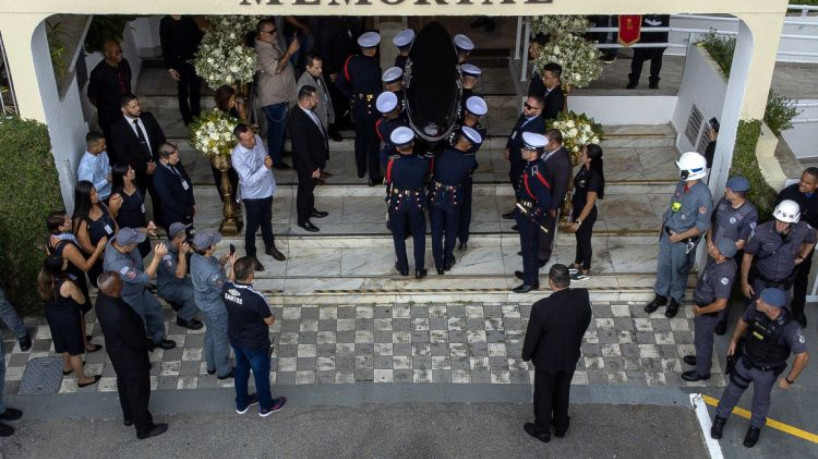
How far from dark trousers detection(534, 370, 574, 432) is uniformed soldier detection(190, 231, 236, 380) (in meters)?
2.61

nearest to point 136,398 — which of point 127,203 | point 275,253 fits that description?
point 127,203

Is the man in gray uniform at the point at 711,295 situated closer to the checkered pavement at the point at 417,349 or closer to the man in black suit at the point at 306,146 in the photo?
the checkered pavement at the point at 417,349

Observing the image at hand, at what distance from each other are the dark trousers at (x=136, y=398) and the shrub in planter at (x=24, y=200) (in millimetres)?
1918

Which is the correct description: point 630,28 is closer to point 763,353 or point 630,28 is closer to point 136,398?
point 763,353

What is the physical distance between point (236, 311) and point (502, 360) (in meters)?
2.72

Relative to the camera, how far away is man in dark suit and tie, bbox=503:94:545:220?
29.3 feet

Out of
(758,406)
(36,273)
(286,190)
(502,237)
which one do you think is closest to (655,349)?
(758,406)

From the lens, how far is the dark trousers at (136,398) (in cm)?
720

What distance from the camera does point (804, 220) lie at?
26.8ft

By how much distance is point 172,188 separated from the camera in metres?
8.67

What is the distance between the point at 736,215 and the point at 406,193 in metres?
3.03

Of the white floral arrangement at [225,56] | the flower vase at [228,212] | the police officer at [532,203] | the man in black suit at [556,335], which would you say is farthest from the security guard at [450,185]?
the white floral arrangement at [225,56]

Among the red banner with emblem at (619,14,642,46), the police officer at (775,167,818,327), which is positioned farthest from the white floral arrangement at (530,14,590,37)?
the police officer at (775,167,818,327)

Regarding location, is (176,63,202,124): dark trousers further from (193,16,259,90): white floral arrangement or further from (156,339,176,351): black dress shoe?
(156,339,176,351): black dress shoe
